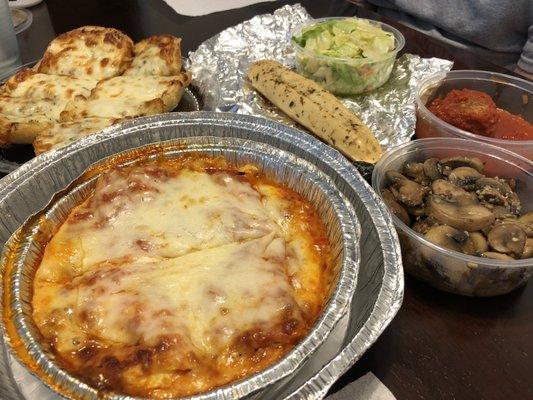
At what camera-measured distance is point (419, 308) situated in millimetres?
1157

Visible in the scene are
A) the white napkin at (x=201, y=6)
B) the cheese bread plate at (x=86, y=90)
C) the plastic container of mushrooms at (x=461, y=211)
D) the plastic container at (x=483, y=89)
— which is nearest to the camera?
the plastic container of mushrooms at (x=461, y=211)

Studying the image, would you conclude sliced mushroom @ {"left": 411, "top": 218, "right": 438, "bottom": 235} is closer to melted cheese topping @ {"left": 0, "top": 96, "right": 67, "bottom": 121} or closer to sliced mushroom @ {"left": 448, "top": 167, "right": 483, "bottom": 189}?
sliced mushroom @ {"left": 448, "top": 167, "right": 483, "bottom": 189}

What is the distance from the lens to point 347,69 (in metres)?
1.84

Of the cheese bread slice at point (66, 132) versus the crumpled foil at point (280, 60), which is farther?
the crumpled foil at point (280, 60)

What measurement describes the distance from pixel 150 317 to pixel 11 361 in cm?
41

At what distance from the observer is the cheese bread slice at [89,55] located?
71.2 inches

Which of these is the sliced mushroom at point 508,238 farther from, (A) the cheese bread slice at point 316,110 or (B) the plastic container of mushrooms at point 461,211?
(A) the cheese bread slice at point 316,110

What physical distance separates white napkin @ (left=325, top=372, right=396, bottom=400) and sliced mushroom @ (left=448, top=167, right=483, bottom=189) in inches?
25.3

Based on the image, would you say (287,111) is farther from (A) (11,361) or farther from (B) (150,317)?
(A) (11,361)

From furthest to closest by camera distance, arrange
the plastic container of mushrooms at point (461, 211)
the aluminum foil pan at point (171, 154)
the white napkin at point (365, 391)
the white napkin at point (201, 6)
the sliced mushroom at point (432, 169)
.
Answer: the white napkin at point (201, 6) → the sliced mushroom at point (432, 169) → the plastic container of mushrooms at point (461, 211) → the white napkin at point (365, 391) → the aluminum foil pan at point (171, 154)

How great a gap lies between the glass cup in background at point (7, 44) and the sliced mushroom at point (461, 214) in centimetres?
187

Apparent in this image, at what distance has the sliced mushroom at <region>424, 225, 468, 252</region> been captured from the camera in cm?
116

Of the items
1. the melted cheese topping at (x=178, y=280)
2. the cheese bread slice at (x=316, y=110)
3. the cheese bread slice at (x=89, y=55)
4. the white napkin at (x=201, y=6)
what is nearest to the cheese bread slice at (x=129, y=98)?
the cheese bread slice at (x=89, y=55)

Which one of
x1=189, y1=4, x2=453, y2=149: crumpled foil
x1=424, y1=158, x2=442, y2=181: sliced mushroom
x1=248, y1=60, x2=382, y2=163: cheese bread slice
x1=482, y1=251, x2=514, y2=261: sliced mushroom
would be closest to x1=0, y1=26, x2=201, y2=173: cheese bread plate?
x1=189, y1=4, x2=453, y2=149: crumpled foil
